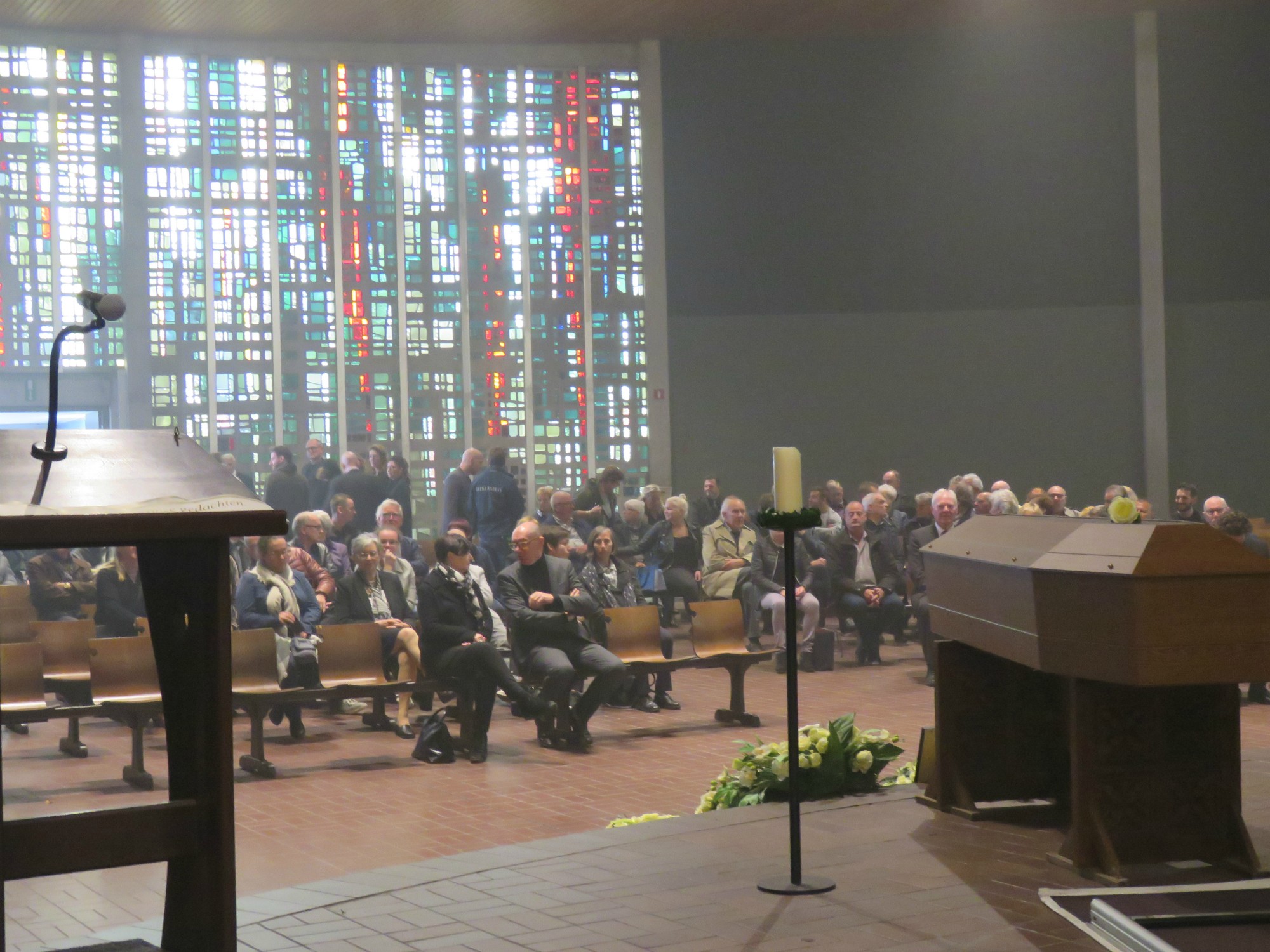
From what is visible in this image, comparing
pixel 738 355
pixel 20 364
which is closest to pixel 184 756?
pixel 20 364

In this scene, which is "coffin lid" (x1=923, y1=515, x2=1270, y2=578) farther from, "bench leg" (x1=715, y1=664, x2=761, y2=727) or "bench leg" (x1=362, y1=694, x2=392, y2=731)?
"bench leg" (x1=362, y1=694, x2=392, y2=731)

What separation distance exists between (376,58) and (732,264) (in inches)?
172

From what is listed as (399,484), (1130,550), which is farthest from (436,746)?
(399,484)

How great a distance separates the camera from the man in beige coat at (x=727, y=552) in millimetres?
11359

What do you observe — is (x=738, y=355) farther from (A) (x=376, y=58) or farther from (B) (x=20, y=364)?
(B) (x=20, y=364)

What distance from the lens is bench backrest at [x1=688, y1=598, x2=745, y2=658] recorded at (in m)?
9.20

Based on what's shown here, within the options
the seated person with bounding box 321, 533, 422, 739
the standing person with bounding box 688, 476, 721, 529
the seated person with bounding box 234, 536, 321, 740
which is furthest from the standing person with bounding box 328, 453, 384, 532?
the seated person with bounding box 234, 536, 321, 740

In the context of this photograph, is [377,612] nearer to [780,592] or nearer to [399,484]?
[780,592]

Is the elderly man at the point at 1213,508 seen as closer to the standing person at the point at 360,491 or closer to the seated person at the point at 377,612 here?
the seated person at the point at 377,612

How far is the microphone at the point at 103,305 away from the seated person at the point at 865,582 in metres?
8.61

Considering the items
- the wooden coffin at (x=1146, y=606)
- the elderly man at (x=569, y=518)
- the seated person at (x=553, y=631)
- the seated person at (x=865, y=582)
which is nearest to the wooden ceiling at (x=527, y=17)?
the elderly man at (x=569, y=518)

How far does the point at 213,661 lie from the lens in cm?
285

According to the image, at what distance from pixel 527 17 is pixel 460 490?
18.1 ft

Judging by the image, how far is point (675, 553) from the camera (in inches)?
468
